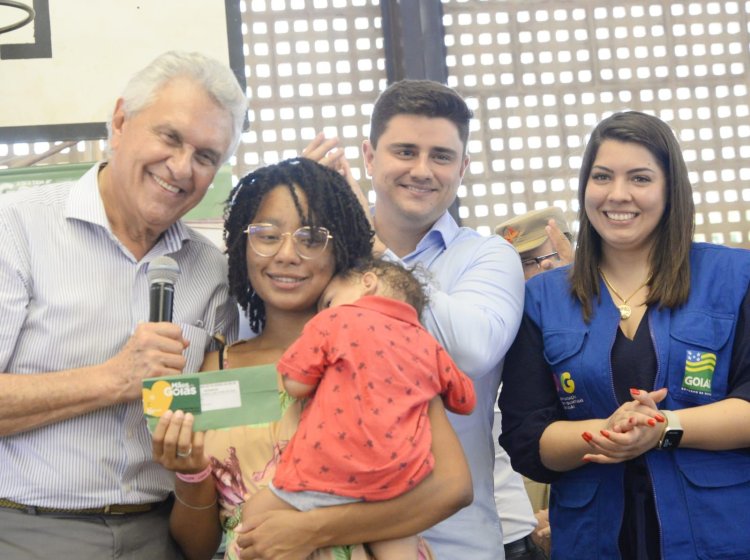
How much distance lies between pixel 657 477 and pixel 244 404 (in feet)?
3.00

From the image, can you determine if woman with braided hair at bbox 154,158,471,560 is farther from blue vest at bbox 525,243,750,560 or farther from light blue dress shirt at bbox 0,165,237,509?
blue vest at bbox 525,243,750,560

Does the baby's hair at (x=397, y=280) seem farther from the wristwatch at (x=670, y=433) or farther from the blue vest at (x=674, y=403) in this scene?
the wristwatch at (x=670, y=433)

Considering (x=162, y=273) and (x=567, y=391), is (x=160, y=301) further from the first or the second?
(x=567, y=391)

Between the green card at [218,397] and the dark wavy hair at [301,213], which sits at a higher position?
the dark wavy hair at [301,213]

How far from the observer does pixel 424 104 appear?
94.0 inches

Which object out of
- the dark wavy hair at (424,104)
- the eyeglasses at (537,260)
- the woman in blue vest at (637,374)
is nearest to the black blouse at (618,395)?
the woman in blue vest at (637,374)

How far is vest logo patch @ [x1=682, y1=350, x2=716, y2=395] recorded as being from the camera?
80.4 inches

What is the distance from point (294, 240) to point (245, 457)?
0.45 m

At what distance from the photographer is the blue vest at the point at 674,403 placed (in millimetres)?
1993

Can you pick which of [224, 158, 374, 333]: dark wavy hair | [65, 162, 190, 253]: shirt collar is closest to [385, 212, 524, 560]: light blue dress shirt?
[224, 158, 374, 333]: dark wavy hair

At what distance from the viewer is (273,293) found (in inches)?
78.4

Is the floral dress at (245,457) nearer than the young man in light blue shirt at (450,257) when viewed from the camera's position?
Yes

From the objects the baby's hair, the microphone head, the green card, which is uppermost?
the microphone head

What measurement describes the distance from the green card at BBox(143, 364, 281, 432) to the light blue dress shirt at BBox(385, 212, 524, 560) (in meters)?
0.43
